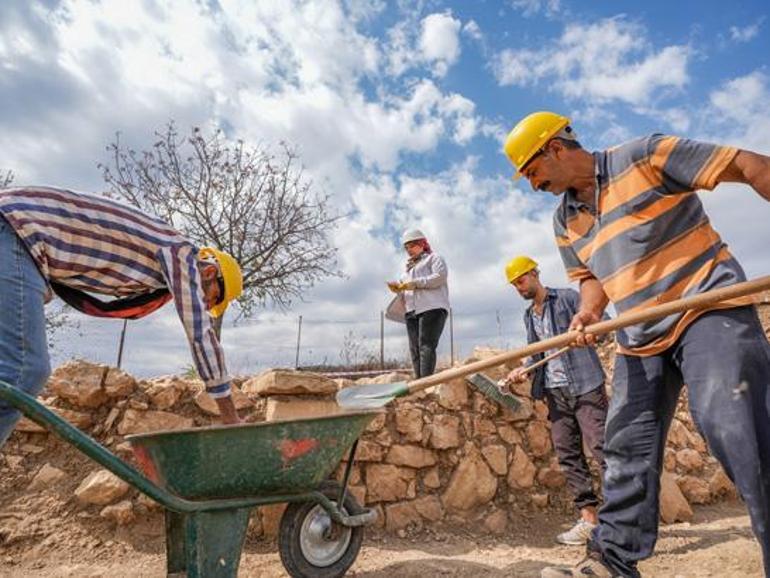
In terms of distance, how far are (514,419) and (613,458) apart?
8.42 ft

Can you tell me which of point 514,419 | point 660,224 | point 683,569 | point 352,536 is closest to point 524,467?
point 514,419

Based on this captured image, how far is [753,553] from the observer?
348cm

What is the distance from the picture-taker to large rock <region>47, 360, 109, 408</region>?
3803mm

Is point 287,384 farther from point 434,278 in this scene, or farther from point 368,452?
point 434,278

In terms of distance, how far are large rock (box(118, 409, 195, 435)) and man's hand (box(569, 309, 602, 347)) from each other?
8.99 feet

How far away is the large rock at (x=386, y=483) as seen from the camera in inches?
166

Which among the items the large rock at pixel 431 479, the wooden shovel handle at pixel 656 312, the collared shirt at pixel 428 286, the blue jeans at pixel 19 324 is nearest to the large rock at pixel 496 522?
the large rock at pixel 431 479

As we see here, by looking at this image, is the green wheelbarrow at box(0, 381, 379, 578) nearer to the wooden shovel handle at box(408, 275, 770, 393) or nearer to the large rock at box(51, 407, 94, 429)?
the wooden shovel handle at box(408, 275, 770, 393)

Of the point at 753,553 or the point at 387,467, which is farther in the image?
the point at 387,467

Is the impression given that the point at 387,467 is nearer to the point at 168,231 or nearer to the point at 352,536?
the point at 352,536

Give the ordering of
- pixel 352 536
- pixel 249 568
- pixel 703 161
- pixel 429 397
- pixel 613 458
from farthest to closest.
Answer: pixel 429 397 < pixel 249 568 < pixel 352 536 < pixel 613 458 < pixel 703 161

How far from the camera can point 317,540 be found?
295cm

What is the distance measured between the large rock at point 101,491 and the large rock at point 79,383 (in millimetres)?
573

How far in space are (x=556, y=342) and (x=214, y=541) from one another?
5.42 feet
